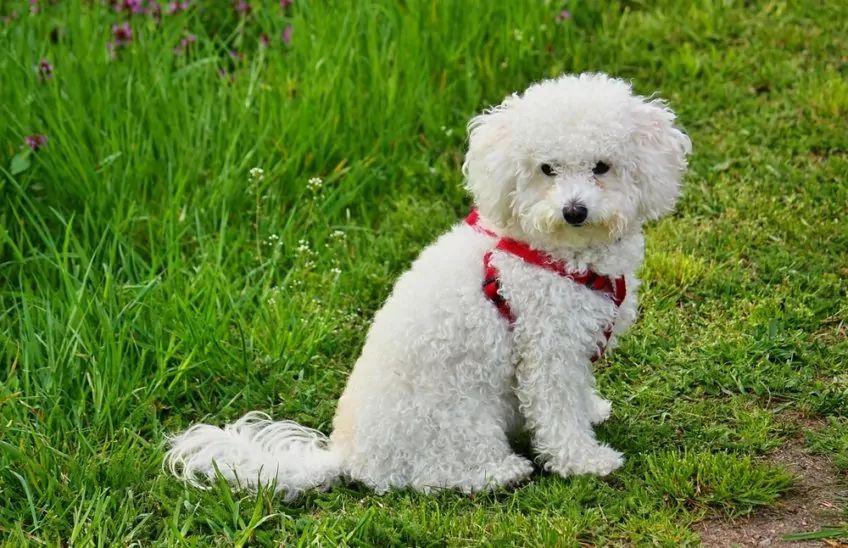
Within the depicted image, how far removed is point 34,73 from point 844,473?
13.2ft

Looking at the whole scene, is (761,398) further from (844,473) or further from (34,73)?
(34,73)

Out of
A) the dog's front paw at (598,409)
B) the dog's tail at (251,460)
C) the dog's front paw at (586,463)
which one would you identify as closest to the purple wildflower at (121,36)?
the dog's tail at (251,460)

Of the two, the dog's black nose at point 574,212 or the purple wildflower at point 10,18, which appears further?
the purple wildflower at point 10,18

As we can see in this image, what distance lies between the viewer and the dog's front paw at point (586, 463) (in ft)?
11.4

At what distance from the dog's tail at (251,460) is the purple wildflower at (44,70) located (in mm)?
2313

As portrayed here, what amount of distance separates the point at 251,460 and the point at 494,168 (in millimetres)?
1280

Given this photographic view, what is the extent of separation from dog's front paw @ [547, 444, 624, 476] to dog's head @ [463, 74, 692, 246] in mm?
721

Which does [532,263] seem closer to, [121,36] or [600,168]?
[600,168]

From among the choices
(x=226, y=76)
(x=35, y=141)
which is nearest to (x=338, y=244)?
(x=226, y=76)

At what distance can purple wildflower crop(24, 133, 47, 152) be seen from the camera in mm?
4703

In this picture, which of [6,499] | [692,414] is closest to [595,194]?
[692,414]

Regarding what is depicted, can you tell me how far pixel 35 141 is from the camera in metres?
4.73

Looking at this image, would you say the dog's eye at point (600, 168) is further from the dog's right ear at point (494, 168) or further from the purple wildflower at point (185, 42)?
the purple wildflower at point (185, 42)

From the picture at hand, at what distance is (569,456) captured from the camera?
346 centimetres
